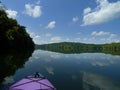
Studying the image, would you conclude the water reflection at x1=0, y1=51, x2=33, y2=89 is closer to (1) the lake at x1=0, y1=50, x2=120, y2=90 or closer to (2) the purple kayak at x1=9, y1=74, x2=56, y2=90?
(1) the lake at x1=0, y1=50, x2=120, y2=90

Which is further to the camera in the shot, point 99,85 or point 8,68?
point 8,68

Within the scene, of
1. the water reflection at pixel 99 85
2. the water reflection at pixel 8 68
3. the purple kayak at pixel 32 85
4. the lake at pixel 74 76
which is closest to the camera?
the purple kayak at pixel 32 85

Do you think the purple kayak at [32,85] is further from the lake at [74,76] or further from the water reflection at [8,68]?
the water reflection at [8,68]

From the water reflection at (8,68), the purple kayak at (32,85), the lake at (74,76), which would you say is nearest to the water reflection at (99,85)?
the lake at (74,76)

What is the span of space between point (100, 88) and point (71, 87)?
9.48ft

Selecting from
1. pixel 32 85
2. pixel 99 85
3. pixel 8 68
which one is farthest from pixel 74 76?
pixel 32 85

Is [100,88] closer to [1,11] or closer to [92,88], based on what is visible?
[92,88]

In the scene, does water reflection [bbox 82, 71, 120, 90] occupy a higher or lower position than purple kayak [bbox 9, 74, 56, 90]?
lower

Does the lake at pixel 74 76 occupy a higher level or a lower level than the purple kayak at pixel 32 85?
lower

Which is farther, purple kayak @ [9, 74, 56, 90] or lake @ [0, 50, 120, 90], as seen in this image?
lake @ [0, 50, 120, 90]

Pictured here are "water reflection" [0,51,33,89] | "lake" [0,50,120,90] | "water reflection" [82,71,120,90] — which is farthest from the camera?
"water reflection" [0,51,33,89]

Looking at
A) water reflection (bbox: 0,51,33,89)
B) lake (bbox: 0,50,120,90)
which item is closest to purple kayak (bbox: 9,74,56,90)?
lake (bbox: 0,50,120,90)

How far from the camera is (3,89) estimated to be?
18.7m

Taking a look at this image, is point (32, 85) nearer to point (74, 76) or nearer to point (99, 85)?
point (99, 85)
